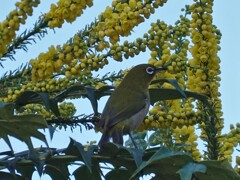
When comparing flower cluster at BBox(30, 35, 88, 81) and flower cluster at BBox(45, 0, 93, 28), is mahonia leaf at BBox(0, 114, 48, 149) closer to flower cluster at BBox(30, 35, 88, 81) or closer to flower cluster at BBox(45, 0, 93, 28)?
flower cluster at BBox(30, 35, 88, 81)

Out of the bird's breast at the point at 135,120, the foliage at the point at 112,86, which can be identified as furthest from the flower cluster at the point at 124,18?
the bird's breast at the point at 135,120

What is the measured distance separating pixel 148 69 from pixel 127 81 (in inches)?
3.9

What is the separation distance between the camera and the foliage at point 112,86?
70.1 inches

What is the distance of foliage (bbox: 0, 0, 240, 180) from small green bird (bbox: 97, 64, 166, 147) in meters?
0.04

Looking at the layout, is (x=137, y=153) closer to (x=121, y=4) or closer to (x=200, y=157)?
(x=200, y=157)

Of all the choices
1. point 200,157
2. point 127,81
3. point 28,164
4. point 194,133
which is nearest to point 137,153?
point 28,164

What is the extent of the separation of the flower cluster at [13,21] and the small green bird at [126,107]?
50cm

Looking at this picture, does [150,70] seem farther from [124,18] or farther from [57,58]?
[57,58]

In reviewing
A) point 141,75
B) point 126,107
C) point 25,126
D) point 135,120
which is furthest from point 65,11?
point 25,126

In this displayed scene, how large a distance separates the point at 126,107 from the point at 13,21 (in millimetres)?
658

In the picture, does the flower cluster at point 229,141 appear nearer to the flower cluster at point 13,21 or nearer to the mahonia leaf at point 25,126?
the mahonia leaf at point 25,126

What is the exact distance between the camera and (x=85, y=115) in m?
2.60

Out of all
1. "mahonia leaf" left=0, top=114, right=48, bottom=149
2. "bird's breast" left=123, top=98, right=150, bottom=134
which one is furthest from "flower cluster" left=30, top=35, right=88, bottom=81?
"mahonia leaf" left=0, top=114, right=48, bottom=149

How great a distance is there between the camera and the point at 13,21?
10.1 ft
